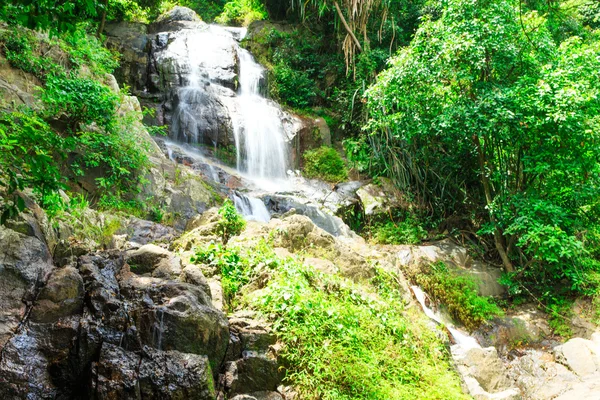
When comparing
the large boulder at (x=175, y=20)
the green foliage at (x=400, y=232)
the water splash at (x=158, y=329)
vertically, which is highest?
the large boulder at (x=175, y=20)

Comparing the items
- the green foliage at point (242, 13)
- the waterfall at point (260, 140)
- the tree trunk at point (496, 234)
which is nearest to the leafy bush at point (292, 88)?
the waterfall at point (260, 140)

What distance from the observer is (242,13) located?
62.2ft

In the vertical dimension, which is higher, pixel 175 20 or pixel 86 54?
pixel 175 20

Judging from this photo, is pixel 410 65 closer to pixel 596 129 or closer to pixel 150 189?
pixel 596 129

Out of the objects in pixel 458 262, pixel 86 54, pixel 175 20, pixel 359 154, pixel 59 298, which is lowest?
pixel 458 262

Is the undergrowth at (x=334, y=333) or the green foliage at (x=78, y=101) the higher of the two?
the green foliage at (x=78, y=101)

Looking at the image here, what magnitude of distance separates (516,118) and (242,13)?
48.1 ft

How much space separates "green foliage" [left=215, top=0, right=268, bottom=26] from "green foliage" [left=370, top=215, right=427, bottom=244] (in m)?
12.0

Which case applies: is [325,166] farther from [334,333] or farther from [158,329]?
[158,329]

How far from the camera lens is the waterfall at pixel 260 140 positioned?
12734 millimetres

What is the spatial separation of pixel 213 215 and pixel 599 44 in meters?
8.63

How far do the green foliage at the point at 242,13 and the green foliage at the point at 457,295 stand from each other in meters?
14.1

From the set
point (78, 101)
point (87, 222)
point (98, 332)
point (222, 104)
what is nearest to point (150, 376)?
point (98, 332)

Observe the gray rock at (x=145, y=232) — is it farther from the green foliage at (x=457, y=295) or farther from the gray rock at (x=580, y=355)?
the gray rock at (x=580, y=355)
